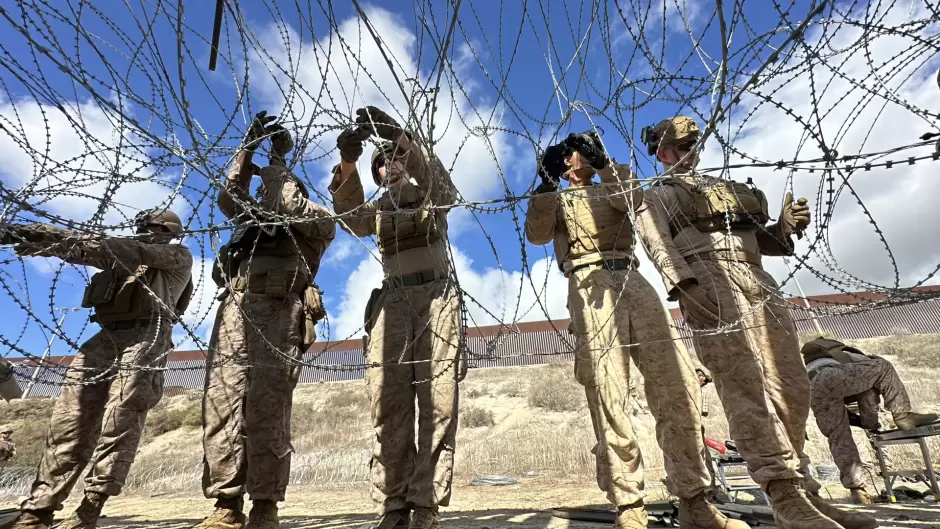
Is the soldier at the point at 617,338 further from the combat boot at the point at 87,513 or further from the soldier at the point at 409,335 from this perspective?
the combat boot at the point at 87,513

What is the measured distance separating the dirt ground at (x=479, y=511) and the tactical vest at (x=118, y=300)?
1.67 metres

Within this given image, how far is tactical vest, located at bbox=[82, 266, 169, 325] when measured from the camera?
10.9 ft

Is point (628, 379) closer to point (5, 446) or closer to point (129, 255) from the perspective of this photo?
point (129, 255)

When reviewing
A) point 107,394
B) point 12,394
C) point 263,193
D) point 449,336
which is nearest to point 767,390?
point 449,336

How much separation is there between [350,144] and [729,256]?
7.23 feet

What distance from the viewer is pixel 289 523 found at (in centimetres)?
385

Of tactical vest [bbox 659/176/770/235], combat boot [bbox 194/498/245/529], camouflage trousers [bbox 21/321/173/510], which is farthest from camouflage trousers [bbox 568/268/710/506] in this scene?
camouflage trousers [bbox 21/321/173/510]

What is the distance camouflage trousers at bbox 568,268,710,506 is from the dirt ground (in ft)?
2.15

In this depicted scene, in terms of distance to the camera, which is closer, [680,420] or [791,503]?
[791,503]

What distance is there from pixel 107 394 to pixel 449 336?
2.28 m

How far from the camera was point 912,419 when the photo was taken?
170 inches

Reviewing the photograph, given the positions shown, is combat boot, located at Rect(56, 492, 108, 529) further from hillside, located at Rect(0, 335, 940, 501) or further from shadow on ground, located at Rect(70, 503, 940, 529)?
hillside, located at Rect(0, 335, 940, 501)

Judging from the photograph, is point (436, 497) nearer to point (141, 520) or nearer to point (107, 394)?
point (107, 394)

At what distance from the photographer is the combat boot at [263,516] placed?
2594 mm
